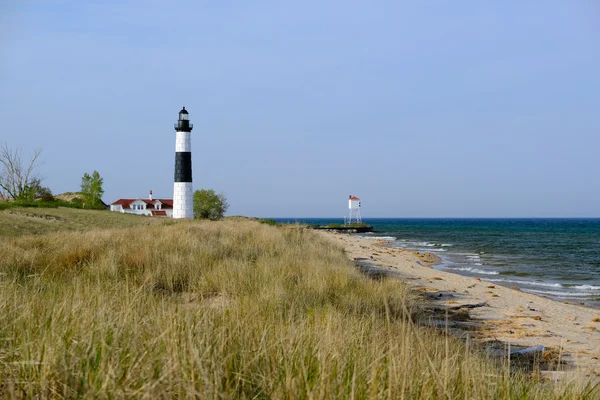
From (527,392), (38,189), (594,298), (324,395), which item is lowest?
(594,298)

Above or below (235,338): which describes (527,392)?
below

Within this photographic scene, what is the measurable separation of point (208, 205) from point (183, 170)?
45.1ft

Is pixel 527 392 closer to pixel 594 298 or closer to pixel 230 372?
pixel 230 372

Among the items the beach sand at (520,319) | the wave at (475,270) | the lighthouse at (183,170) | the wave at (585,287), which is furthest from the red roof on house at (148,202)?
the wave at (585,287)

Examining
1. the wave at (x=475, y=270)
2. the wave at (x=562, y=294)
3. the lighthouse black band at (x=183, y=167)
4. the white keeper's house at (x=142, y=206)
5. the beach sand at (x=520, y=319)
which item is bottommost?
the wave at (x=562, y=294)

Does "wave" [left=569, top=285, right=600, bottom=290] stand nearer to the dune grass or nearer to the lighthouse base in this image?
the dune grass

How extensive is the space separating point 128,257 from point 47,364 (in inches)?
276

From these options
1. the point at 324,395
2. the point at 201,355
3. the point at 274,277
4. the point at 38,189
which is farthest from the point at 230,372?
the point at 38,189

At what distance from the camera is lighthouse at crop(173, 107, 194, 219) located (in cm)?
3766

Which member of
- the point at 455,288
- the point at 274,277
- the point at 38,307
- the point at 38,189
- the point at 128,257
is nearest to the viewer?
the point at 38,307

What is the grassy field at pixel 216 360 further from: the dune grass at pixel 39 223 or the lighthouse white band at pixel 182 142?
the lighthouse white band at pixel 182 142

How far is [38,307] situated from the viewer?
4.22 metres

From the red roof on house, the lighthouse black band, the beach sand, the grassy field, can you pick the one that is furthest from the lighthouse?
the grassy field

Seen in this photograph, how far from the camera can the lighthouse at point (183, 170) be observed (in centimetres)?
3766
